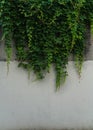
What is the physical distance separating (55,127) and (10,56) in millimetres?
1736

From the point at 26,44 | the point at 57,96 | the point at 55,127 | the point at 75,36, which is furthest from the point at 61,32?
the point at 55,127

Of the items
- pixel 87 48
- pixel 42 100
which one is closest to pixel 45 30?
pixel 87 48

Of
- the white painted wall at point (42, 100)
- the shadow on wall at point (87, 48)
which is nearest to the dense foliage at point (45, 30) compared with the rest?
the shadow on wall at point (87, 48)

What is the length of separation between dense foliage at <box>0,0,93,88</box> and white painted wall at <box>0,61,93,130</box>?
234 mm

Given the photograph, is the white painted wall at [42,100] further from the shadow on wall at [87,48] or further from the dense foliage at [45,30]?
the dense foliage at [45,30]

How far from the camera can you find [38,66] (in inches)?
251

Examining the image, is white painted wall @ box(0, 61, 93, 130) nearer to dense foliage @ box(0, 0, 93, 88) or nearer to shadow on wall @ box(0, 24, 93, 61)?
shadow on wall @ box(0, 24, 93, 61)

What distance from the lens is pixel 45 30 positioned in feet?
20.6

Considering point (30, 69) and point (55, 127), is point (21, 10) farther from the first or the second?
point (55, 127)

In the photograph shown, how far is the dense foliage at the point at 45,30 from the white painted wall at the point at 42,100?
0.23 metres

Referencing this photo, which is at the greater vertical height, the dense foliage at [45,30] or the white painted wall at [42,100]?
the dense foliage at [45,30]

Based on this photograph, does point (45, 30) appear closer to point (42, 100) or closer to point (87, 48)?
point (87, 48)

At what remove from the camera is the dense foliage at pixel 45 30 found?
6.18 meters

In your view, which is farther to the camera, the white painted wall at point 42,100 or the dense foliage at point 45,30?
the white painted wall at point 42,100
